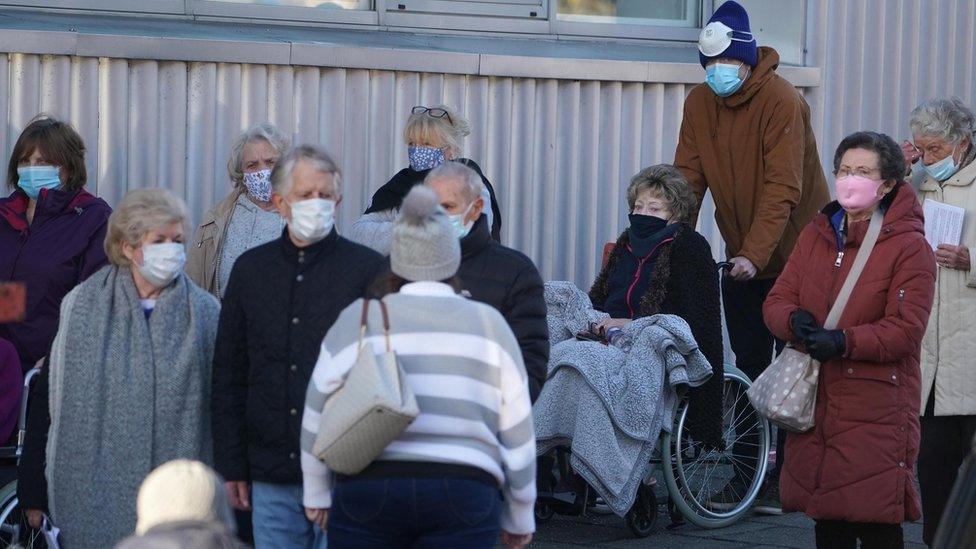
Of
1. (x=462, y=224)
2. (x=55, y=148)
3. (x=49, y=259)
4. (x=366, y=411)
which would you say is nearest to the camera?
(x=366, y=411)

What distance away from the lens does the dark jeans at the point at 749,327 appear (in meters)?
8.13

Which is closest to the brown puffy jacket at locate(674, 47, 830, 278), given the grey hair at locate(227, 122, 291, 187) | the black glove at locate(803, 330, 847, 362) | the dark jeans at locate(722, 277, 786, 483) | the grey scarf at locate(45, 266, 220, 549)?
the dark jeans at locate(722, 277, 786, 483)

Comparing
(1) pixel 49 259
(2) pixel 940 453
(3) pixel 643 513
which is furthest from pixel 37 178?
(2) pixel 940 453

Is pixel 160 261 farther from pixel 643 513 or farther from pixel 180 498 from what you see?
pixel 643 513

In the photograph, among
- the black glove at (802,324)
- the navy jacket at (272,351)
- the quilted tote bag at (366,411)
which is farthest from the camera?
the black glove at (802,324)

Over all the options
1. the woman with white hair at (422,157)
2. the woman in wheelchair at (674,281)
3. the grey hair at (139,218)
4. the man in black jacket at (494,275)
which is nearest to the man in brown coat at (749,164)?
the woman in wheelchair at (674,281)

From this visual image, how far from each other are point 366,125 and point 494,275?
10.9 ft

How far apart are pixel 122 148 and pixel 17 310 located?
421 cm

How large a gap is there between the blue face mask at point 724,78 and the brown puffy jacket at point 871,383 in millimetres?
1986

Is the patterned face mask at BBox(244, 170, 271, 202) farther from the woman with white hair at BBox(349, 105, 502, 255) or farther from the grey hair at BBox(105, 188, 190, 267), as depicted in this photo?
the grey hair at BBox(105, 188, 190, 267)

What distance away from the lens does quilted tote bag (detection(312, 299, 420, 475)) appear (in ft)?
13.4

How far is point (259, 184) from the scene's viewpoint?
6711 millimetres

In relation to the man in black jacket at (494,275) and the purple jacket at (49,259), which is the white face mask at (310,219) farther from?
the purple jacket at (49,259)

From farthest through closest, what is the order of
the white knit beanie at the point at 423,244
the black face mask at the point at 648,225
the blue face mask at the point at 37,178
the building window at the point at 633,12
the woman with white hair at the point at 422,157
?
the building window at the point at 633,12, the black face mask at the point at 648,225, the woman with white hair at the point at 422,157, the blue face mask at the point at 37,178, the white knit beanie at the point at 423,244
